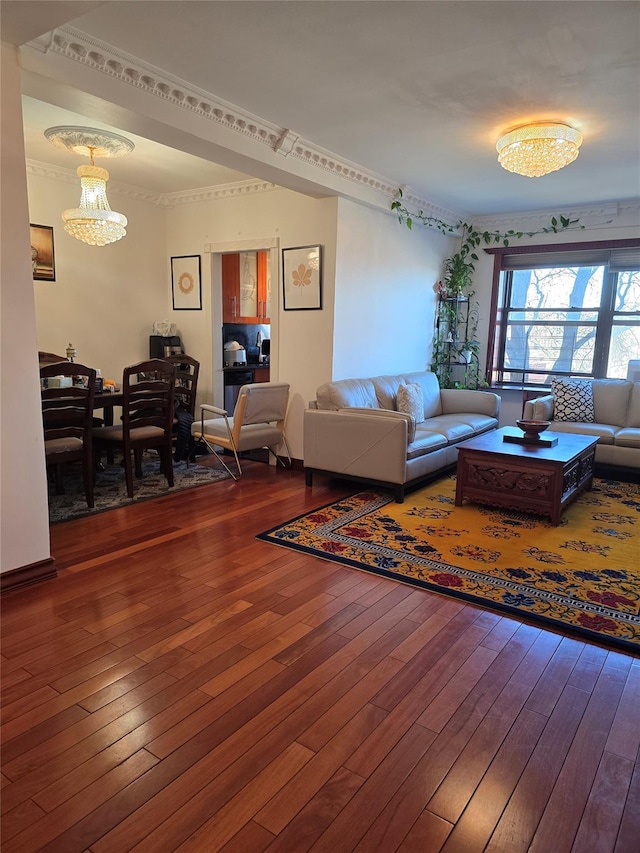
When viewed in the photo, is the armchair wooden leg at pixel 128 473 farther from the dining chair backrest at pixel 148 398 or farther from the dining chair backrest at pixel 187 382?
the dining chair backrest at pixel 187 382

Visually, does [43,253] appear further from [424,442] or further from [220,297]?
[424,442]

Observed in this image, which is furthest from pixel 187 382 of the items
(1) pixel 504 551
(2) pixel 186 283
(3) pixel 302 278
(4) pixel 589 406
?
(4) pixel 589 406

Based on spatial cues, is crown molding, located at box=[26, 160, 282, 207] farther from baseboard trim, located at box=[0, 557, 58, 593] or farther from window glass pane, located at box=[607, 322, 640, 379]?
window glass pane, located at box=[607, 322, 640, 379]

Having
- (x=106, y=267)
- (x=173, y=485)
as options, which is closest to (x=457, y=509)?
(x=173, y=485)

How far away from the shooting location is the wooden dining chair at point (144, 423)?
4234 mm

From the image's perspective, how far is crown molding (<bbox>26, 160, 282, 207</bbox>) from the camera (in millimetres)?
5188

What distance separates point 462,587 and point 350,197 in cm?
350

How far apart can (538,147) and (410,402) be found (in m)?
2.23

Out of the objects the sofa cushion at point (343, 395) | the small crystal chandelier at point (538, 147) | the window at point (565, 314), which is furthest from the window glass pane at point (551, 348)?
the small crystal chandelier at point (538, 147)

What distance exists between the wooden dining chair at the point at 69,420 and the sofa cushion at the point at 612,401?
4.76 metres

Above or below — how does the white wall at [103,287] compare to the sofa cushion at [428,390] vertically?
above

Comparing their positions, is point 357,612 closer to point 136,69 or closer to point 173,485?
point 173,485

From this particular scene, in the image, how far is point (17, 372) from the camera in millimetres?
2670

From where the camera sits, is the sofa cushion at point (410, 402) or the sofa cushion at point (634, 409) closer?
the sofa cushion at point (410, 402)
